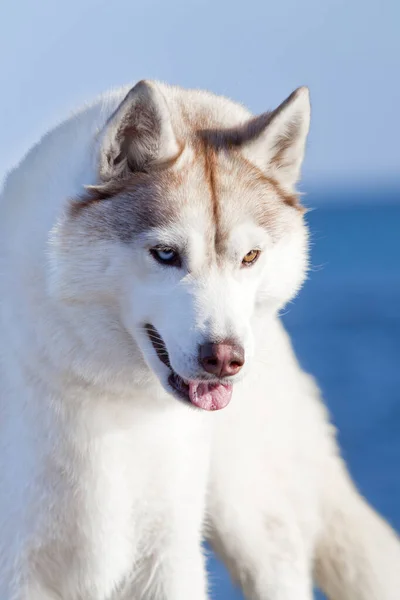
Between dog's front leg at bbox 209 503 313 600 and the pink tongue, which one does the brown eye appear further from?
dog's front leg at bbox 209 503 313 600

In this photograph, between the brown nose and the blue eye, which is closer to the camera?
the brown nose

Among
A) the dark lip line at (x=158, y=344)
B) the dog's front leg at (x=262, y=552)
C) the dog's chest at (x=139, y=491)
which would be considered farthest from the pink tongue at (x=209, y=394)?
the dog's front leg at (x=262, y=552)

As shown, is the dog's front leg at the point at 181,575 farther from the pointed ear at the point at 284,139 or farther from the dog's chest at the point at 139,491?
the pointed ear at the point at 284,139

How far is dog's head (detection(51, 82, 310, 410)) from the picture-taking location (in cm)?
367

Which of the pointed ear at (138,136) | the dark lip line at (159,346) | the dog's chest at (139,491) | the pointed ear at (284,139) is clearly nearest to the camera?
the pointed ear at (138,136)

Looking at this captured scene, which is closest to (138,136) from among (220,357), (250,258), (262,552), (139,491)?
(250,258)

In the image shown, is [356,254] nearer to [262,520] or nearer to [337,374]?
[337,374]

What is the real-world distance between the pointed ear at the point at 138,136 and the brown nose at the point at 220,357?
0.70 meters

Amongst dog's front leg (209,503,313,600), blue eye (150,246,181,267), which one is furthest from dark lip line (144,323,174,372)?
dog's front leg (209,503,313,600)

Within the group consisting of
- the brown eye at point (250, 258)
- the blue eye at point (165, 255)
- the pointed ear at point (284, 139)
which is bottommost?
the brown eye at point (250, 258)

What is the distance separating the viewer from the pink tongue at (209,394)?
3830 mm

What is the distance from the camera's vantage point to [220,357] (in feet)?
11.8

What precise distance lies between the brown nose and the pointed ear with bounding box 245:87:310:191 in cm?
80

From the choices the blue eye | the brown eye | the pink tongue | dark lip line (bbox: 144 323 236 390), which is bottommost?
the pink tongue
